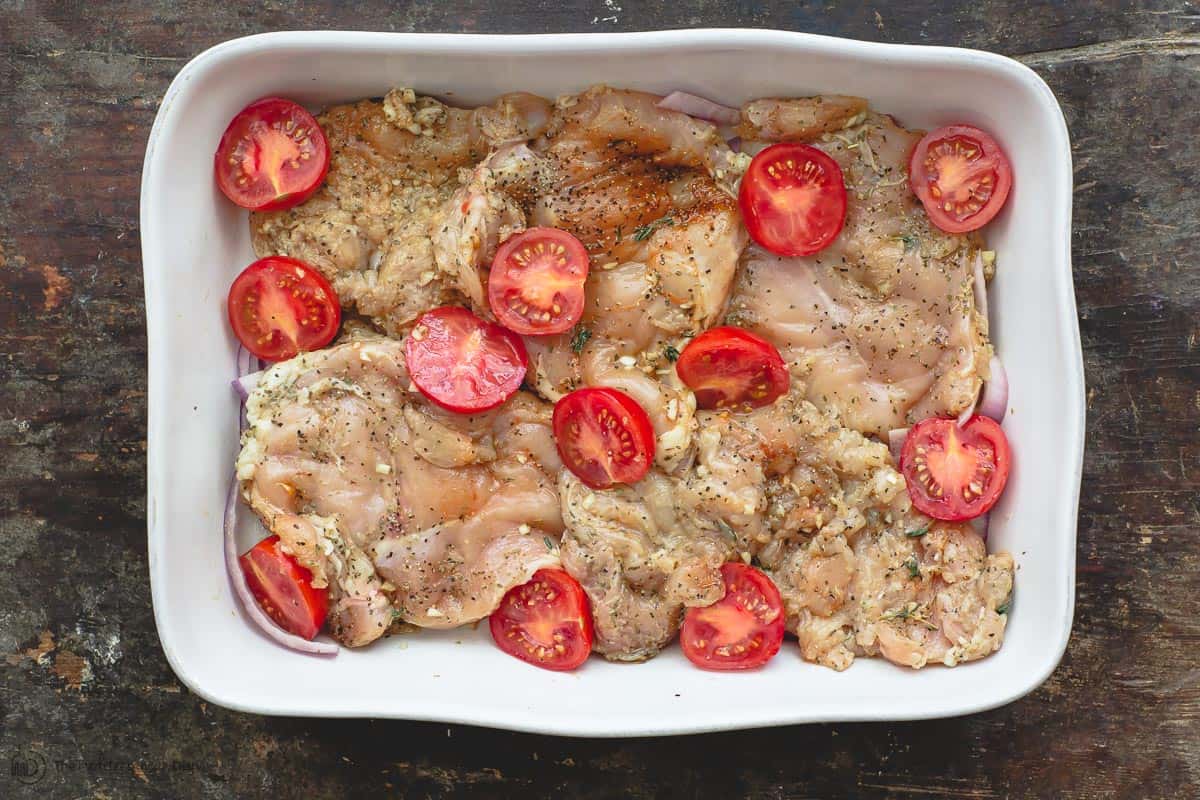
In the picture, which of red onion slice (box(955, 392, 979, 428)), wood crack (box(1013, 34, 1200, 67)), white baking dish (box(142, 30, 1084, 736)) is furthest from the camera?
wood crack (box(1013, 34, 1200, 67))

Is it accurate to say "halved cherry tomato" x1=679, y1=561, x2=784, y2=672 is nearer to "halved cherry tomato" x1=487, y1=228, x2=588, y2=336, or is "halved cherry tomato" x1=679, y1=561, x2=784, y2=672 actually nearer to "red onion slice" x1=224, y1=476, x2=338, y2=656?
"halved cherry tomato" x1=487, y1=228, x2=588, y2=336

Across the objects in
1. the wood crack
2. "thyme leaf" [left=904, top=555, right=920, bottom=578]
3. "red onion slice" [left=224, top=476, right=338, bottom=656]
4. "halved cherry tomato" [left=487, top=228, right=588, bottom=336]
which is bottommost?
"red onion slice" [left=224, top=476, right=338, bottom=656]

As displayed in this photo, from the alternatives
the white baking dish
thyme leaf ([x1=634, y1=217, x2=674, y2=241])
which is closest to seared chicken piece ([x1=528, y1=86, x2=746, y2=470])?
thyme leaf ([x1=634, y1=217, x2=674, y2=241])

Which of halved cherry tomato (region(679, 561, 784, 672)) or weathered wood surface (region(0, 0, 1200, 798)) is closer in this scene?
halved cherry tomato (region(679, 561, 784, 672))

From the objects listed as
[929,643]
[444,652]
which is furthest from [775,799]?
[444,652]

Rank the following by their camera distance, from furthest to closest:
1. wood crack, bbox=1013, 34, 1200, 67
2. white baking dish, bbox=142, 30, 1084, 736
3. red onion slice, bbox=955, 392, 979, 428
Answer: wood crack, bbox=1013, 34, 1200, 67, red onion slice, bbox=955, 392, 979, 428, white baking dish, bbox=142, 30, 1084, 736

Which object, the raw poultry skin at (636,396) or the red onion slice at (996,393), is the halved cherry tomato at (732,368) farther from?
the red onion slice at (996,393)

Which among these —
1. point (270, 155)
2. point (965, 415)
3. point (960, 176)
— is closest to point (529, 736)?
point (965, 415)

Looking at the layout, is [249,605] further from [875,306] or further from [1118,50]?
[1118,50]
